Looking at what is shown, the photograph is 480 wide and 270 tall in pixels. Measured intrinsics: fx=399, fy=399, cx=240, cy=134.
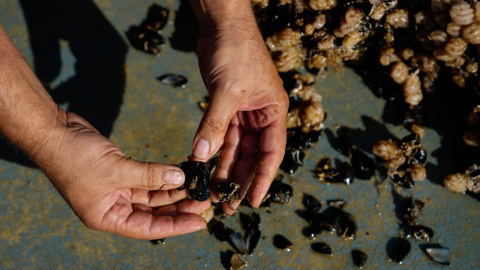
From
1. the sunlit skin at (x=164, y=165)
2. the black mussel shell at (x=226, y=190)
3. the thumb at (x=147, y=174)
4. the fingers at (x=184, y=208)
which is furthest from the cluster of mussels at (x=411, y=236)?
the thumb at (x=147, y=174)

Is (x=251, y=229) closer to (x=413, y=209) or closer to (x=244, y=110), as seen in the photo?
(x=244, y=110)

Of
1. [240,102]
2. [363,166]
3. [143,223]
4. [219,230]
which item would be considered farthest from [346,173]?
[143,223]

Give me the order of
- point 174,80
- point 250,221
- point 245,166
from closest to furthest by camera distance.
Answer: point 245,166 < point 250,221 < point 174,80

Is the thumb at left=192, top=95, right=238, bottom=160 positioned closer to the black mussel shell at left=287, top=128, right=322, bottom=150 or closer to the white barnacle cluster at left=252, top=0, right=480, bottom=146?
the black mussel shell at left=287, top=128, right=322, bottom=150

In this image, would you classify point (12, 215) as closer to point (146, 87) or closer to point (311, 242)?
point (146, 87)

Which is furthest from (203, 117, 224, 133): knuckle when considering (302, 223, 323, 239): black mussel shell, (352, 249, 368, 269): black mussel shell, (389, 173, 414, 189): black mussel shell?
(389, 173, 414, 189): black mussel shell

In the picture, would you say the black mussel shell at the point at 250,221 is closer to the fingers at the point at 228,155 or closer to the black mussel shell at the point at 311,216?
the black mussel shell at the point at 311,216
